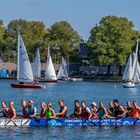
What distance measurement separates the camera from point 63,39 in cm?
18162

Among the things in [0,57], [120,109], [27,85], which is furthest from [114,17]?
[120,109]

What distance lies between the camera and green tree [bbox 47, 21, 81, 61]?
177 meters

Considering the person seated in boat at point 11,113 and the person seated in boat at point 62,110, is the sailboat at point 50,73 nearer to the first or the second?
the person seated in boat at point 62,110

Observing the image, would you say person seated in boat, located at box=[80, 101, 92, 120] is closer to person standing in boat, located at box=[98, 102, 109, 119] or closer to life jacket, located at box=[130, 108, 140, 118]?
person standing in boat, located at box=[98, 102, 109, 119]

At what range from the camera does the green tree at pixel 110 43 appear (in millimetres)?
159625

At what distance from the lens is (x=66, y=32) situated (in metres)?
183

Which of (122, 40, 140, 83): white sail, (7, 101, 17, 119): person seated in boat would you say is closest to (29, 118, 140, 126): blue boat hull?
(7, 101, 17, 119): person seated in boat

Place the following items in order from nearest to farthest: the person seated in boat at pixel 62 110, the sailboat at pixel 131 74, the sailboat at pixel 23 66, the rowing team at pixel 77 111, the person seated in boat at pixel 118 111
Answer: the rowing team at pixel 77 111 → the person seated in boat at pixel 62 110 → the person seated in boat at pixel 118 111 → the sailboat at pixel 23 66 → the sailboat at pixel 131 74

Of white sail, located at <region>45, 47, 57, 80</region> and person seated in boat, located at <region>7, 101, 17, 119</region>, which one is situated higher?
white sail, located at <region>45, 47, 57, 80</region>

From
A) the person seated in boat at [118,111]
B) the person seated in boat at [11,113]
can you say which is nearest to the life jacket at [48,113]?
the person seated in boat at [11,113]

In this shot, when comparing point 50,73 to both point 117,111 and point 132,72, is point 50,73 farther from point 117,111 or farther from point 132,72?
point 117,111

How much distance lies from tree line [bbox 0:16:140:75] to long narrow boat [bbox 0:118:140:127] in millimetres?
105388

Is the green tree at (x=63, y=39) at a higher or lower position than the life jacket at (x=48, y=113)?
higher

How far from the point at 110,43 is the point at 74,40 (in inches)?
872
